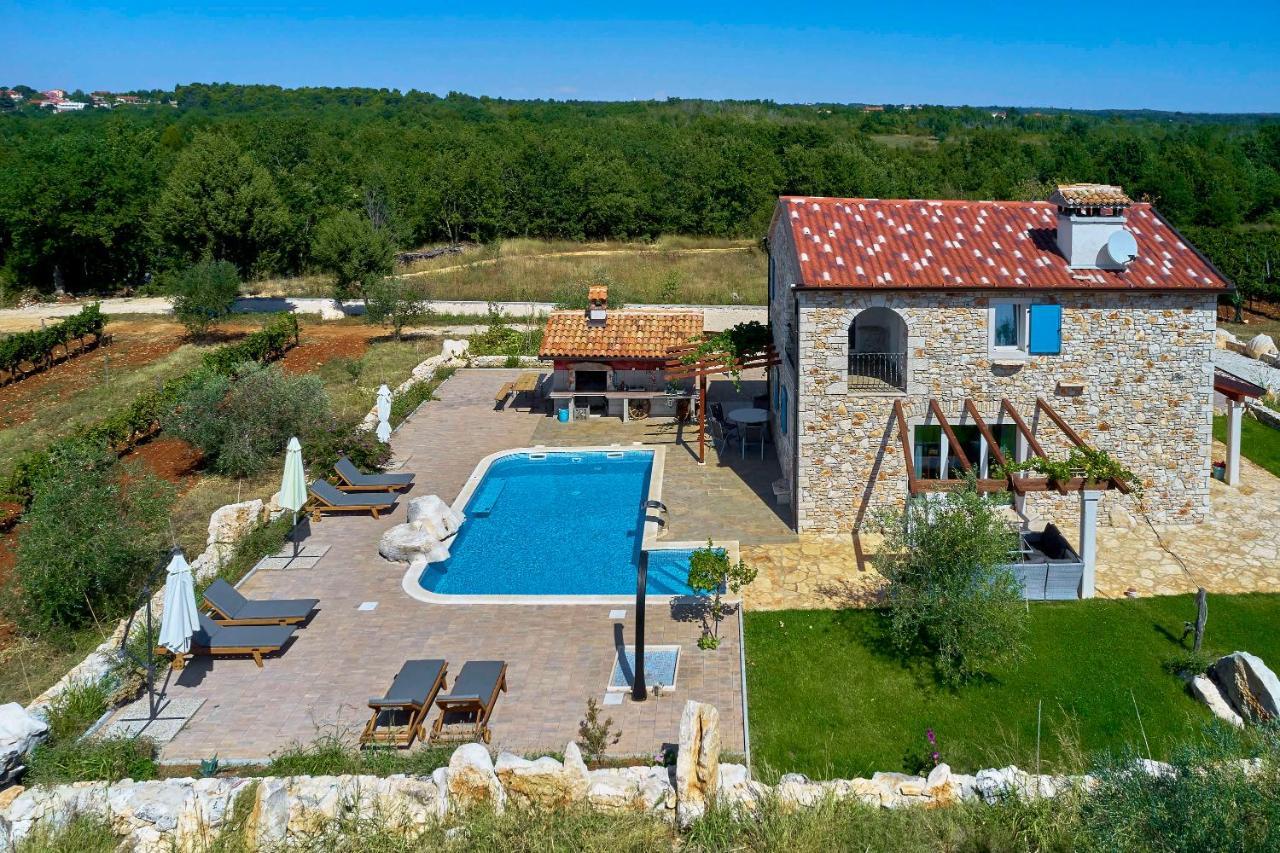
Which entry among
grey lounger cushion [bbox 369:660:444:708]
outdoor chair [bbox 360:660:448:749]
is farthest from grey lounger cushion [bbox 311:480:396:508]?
outdoor chair [bbox 360:660:448:749]

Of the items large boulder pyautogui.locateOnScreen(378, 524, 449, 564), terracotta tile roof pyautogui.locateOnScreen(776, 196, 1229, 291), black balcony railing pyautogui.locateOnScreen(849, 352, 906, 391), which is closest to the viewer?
large boulder pyautogui.locateOnScreen(378, 524, 449, 564)

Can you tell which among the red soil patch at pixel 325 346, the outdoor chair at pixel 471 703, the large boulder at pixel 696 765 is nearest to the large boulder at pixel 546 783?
the large boulder at pixel 696 765

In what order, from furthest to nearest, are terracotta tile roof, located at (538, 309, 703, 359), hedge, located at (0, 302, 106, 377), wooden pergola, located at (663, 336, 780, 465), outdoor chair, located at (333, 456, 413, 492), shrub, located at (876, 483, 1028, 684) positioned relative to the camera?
hedge, located at (0, 302, 106, 377) → terracotta tile roof, located at (538, 309, 703, 359) → wooden pergola, located at (663, 336, 780, 465) → outdoor chair, located at (333, 456, 413, 492) → shrub, located at (876, 483, 1028, 684)

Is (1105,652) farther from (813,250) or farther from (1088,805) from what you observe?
(813,250)

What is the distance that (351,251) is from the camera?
137 ft

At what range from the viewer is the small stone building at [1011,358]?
1870 cm

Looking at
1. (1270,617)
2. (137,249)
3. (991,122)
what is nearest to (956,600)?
(1270,617)

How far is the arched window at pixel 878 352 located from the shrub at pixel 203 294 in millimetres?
25504

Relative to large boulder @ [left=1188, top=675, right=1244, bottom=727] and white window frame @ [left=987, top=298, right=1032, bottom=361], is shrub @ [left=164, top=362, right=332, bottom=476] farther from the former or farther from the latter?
large boulder @ [left=1188, top=675, right=1244, bottom=727]

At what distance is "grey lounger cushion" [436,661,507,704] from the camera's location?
1282 centimetres

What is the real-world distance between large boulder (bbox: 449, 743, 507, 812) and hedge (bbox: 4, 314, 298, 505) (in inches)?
571

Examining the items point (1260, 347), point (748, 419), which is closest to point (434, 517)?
point (748, 419)

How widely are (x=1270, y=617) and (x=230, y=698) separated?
15.7 meters

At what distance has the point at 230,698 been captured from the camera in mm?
13859
